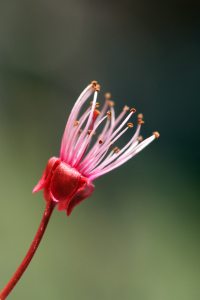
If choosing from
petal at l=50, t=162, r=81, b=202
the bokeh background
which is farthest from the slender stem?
the bokeh background

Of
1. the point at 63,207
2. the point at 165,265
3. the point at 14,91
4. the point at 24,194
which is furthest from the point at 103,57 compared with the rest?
the point at 63,207

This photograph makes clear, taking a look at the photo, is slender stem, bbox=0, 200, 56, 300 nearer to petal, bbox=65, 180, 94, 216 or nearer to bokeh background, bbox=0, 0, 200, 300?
petal, bbox=65, 180, 94, 216

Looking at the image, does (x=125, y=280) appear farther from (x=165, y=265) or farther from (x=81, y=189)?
(x=81, y=189)

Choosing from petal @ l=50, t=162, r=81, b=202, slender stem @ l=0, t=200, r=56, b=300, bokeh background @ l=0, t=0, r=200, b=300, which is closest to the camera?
slender stem @ l=0, t=200, r=56, b=300

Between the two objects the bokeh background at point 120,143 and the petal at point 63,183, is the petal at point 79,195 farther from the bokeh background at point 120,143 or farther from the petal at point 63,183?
the bokeh background at point 120,143

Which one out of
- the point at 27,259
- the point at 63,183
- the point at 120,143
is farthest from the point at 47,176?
the point at 120,143
